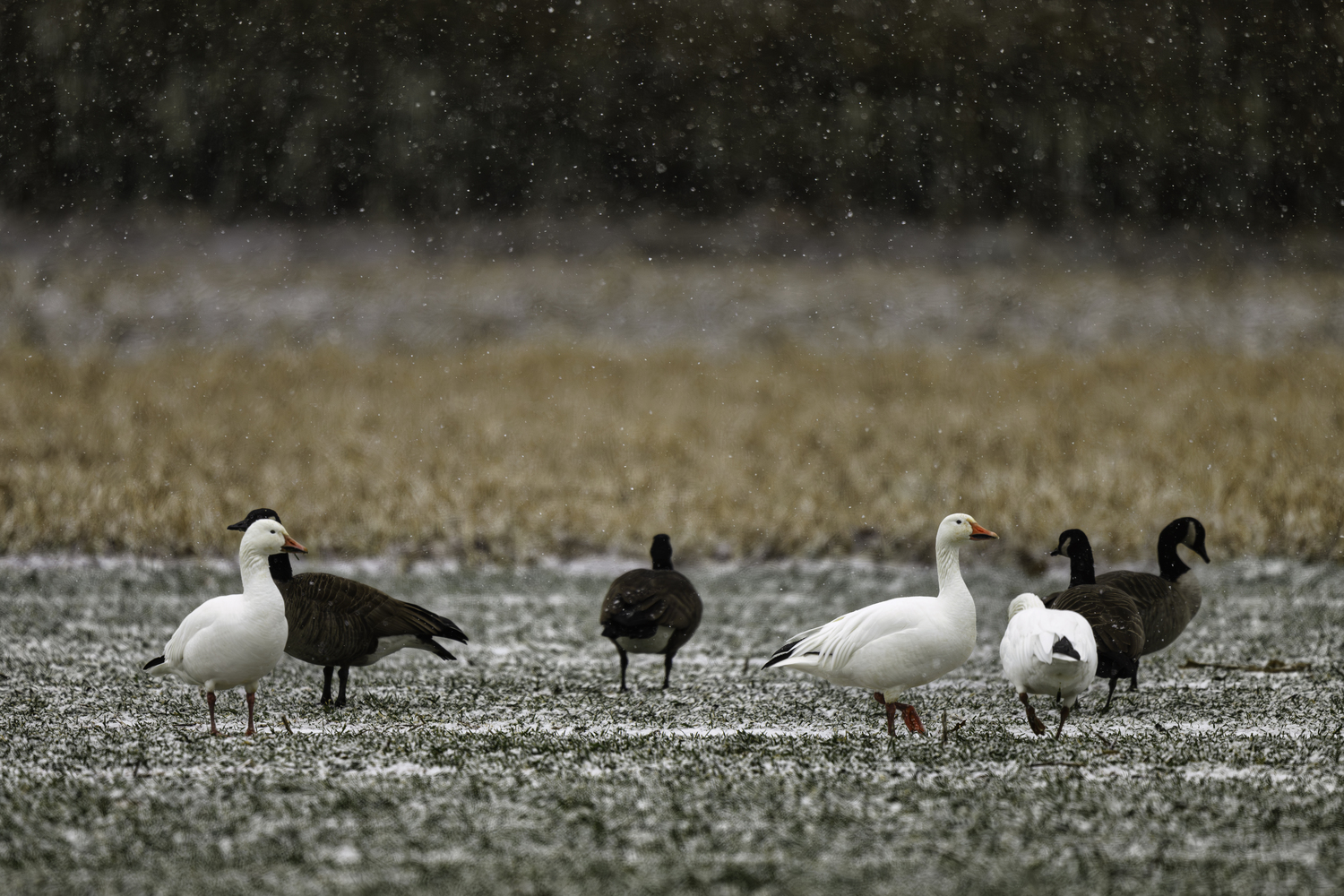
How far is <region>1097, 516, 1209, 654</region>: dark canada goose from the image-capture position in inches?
239

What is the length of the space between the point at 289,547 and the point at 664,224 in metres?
28.4

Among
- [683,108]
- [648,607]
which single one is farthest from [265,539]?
Answer: [683,108]

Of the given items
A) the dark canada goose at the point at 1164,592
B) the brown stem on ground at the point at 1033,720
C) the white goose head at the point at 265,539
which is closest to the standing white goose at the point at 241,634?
the white goose head at the point at 265,539

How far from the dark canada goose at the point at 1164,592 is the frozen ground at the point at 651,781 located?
326 mm

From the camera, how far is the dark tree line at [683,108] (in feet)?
125

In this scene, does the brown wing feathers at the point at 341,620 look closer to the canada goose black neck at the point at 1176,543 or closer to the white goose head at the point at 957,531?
the white goose head at the point at 957,531

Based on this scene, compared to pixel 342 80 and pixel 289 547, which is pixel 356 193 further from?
pixel 289 547

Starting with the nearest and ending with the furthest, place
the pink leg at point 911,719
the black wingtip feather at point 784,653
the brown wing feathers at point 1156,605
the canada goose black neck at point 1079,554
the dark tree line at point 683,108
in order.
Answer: the pink leg at point 911,719 < the black wingtip feather at point 784,653 < the brown wing feathers at point 1156,605 < the canada goose black neck at point 1079,554 < the dark tree line at point 683,108

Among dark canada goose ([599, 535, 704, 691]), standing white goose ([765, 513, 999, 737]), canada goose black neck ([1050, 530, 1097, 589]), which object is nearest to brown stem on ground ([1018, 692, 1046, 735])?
standing white goose ([765, 513, 999, 737])

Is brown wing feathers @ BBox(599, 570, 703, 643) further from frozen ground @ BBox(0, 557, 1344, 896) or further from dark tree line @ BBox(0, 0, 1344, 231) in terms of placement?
dark tree line @ BBox(0, 0, 1344, 231)

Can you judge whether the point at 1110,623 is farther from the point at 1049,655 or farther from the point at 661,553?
the point at 661,553

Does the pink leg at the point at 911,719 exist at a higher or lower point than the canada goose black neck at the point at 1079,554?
lower

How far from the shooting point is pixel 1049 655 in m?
4.75

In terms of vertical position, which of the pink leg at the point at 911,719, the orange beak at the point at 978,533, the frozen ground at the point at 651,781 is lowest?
the frozen ground at the point at 651,781
